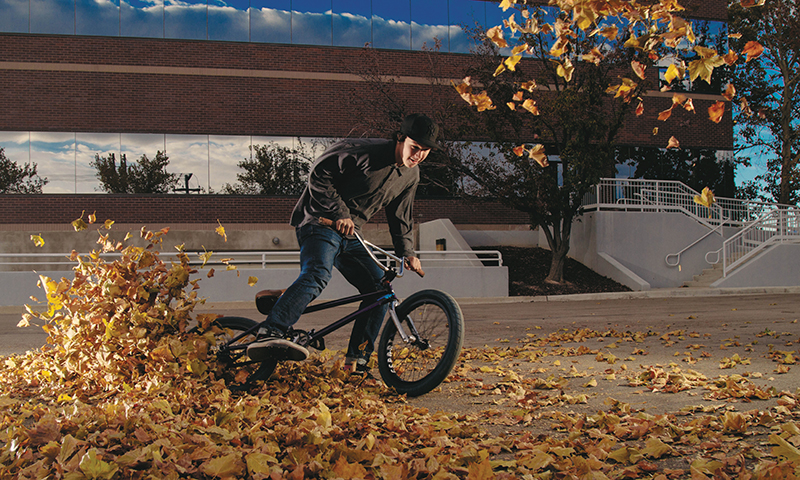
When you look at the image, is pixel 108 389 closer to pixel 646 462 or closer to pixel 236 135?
pixel 646 462

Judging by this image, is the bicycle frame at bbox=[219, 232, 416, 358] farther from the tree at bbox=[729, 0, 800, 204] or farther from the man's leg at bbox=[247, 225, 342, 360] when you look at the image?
the tree at bbox=[729, 0, 800, 204]

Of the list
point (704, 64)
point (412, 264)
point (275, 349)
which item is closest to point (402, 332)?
point (412, 264)

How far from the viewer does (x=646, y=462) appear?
267 centimetres

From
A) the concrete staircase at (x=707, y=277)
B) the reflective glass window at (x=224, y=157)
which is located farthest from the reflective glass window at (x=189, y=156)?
the concrete staircase at (x=707, y=277)

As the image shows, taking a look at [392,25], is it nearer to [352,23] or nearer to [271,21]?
[352,23]

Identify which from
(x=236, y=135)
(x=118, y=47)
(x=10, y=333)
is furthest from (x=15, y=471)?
(x=118, y=47)

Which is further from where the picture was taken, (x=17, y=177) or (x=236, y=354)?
(x=17, y=177)

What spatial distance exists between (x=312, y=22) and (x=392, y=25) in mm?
3087

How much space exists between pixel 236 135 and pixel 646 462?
20.6 m

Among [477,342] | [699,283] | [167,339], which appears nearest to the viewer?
[167,339]

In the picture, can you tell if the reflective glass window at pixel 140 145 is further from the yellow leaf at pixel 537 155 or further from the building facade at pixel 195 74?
the yellow leaf at pixel 537 155

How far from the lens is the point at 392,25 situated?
891 inches

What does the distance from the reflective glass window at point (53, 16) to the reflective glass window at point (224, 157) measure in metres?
6.40

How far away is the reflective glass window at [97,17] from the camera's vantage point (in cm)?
2084
